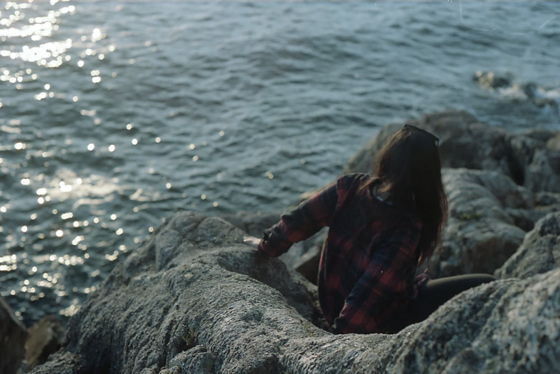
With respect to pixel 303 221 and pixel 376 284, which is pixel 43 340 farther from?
pixel 376 284

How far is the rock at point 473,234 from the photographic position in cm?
631

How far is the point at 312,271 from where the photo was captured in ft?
22.5

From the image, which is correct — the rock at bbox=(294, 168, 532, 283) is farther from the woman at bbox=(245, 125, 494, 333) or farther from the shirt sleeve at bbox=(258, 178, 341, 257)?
the shirt sleeve at bbox=(258, 178, 341, 257)

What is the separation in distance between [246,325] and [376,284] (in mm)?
960

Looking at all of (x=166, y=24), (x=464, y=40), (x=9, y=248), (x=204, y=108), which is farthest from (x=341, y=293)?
(x=464, y=40)

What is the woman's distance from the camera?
11.6 ft

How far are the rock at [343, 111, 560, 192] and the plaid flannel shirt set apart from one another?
5.49 meters

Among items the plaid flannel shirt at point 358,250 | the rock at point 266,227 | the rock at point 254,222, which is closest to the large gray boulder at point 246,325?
the plaid flannel shirt at point 358,250

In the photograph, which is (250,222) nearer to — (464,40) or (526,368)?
(526,368)

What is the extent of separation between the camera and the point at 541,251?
4.68 m

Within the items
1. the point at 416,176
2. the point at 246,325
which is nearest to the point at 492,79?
the point at 416,176

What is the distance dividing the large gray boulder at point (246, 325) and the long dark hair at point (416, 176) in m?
0.98

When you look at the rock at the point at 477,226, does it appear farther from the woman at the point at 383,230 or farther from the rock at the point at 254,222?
the woman at the point at 383,230

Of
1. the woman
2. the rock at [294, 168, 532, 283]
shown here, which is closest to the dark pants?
the woman
